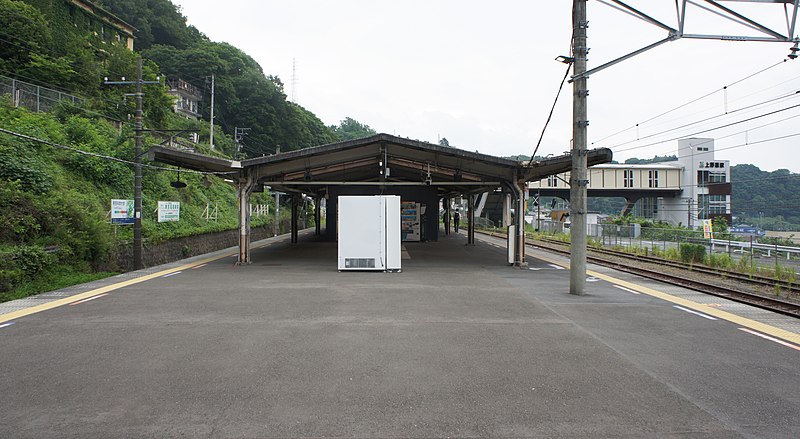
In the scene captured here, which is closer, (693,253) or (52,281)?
(52,281)

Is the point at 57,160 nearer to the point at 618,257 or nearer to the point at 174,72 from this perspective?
the point at 618,257

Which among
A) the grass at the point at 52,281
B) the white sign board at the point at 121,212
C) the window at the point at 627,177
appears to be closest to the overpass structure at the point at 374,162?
the white sign board at the point at 121,212

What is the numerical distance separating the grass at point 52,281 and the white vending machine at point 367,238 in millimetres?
7462

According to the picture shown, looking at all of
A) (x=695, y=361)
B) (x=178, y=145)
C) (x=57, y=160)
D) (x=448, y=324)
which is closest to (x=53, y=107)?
(x=57, y=160)

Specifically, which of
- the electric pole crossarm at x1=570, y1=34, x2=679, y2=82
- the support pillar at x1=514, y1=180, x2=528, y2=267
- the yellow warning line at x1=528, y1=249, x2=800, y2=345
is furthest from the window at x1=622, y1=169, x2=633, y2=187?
the electric pole crossarm at x1=570, y1=34, x2=679, y2=82

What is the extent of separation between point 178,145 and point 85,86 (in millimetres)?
6340

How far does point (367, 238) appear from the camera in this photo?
1580 cm

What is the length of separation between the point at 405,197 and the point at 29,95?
21129 mm

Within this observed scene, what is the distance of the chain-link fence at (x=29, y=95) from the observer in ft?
67.7

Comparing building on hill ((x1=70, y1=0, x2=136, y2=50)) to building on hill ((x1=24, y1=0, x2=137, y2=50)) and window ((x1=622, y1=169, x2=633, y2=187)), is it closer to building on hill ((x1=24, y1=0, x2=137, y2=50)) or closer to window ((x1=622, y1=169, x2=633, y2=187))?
building on hill ((x1=24, y1=0, x2=137, y2=50))

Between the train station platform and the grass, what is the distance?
701 mm

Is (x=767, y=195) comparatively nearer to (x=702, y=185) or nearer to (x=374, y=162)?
(x=702, y=185)

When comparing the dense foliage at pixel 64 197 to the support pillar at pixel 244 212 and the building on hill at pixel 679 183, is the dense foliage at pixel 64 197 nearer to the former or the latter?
the support pillar at pixel 244 212

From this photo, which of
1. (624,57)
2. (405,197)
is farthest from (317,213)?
(624,57)
